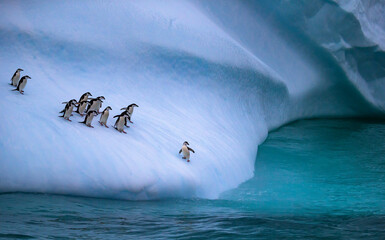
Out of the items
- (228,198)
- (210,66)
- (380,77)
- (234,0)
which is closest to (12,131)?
(228,198)

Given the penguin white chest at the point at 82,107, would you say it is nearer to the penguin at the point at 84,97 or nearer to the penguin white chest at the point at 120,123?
the penguin at the point at 84,97

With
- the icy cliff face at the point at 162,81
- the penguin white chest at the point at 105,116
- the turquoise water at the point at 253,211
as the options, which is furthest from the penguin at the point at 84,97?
the turquoise water at the point at 253,211

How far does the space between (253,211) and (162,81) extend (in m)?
3.03

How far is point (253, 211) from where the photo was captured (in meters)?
5.35

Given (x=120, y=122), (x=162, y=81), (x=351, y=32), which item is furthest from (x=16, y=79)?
(x=351, y=32)

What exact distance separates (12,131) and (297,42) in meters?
8.10

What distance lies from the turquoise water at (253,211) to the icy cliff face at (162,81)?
293 millimetres

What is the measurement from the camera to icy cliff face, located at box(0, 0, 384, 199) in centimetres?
519

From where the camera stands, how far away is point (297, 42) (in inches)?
460

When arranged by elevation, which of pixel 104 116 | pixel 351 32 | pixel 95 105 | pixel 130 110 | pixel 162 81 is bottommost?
pixel 104 116

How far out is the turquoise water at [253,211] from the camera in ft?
13.7

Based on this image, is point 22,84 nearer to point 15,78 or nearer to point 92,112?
point 15,78

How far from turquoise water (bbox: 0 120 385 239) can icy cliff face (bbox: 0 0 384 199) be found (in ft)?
0.96

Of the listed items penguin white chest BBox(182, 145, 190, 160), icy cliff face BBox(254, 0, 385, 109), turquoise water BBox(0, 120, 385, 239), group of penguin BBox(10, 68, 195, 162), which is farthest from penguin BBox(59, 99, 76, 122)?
icy cliff face BBox(254, 0, 385, 109)
